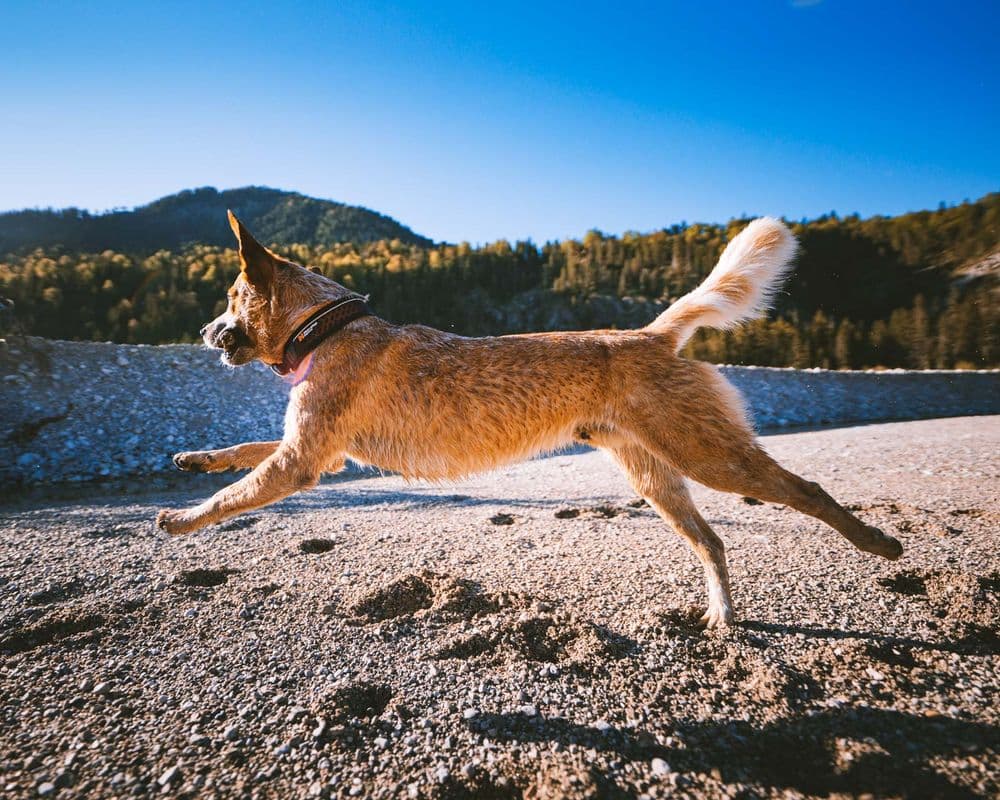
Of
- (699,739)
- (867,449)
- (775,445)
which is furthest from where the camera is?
(775,445)

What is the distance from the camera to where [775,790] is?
1.85m

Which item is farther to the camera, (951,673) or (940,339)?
(940,339)

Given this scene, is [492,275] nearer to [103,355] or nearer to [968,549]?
[103,355]

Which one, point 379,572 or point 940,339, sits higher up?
point 940,339

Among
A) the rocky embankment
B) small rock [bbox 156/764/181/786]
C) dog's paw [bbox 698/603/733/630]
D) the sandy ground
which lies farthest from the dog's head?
the rocky embankment

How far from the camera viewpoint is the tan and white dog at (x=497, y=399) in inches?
115

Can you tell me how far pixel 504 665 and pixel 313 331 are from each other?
2.59 meters

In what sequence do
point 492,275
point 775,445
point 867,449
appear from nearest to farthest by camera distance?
Answer: 1. point 867,449
2. point 775,445
3. point 492,275

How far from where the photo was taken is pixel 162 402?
1377 cm

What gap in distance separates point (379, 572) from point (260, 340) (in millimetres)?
2333

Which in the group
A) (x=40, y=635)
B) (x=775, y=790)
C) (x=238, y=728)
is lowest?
(x=40, y=635)

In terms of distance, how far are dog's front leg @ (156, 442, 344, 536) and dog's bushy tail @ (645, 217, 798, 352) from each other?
2627mm

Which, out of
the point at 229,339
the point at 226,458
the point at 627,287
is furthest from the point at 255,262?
the point at 627,287

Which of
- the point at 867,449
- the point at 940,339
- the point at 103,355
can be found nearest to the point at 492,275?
the point at 940,339
